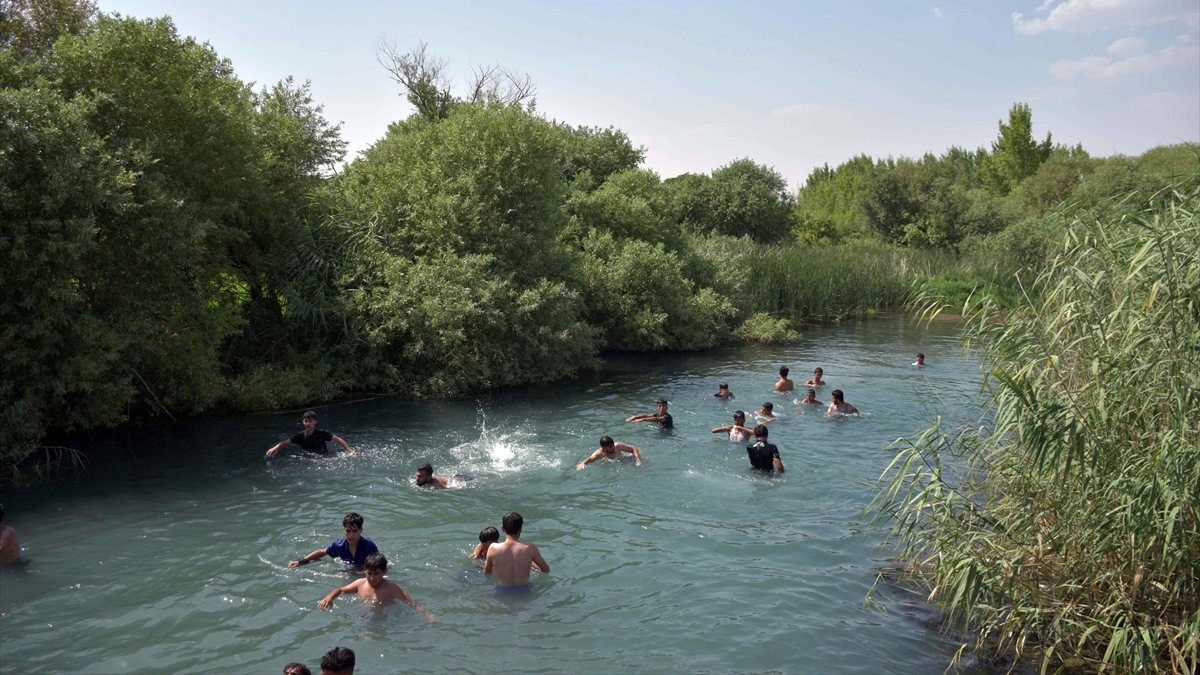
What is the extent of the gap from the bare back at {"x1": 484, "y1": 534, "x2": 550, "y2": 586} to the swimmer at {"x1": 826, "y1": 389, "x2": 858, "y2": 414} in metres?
11.4

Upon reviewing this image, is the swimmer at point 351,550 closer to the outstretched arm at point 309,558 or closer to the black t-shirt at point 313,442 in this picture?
the outstretched arm at point 309,558

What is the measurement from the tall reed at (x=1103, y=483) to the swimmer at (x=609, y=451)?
23.6 feet

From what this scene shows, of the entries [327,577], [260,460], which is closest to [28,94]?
[260,460]

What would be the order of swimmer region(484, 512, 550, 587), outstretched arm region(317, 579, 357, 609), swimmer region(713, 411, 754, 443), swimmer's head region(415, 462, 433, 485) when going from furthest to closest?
swimmer region(713, 411, 754, 443) < swimmer's head region(415, 462, 433, 485) < swimmer region(484, 512, 550, 587) < outstretched arm region(317, 579, 357, 609)

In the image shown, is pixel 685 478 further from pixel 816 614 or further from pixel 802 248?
pixel 802 248

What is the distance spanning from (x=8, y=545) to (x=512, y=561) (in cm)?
644

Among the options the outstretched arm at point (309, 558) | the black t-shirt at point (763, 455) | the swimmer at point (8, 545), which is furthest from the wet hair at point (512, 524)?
the swimmer at point (8, 545)

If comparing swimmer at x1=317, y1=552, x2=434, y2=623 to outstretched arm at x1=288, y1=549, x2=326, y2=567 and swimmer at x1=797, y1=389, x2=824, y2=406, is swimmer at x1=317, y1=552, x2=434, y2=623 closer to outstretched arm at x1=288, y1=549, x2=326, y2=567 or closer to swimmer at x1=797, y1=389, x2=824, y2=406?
outstretched arm at x1=288, y1=549, x2=326, y2=567

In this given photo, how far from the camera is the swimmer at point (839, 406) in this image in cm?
1994

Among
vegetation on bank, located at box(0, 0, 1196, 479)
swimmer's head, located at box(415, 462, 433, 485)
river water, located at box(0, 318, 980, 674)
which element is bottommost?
river water, located at box(0, 318, 980, 674)

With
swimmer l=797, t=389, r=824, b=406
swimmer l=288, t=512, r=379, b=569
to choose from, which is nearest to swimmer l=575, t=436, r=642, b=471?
swimmer l=288, t=512, r=379, b=569

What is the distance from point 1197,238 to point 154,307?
17.5 m

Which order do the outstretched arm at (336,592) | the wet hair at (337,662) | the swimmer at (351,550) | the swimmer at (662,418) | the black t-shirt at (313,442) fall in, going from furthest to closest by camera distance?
the swimmer at (662,418)
the black t-shirt at (313,442)
the swimmer at (351,550)
the outstretched arm at (336,592)
the wet hair at (337,662)

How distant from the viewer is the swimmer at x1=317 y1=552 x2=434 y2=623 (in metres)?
9.57
